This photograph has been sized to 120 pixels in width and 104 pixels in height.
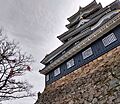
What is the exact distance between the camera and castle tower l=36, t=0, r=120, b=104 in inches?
541

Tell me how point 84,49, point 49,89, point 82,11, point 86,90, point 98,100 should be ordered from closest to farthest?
1. point 98,100
2. point 86,90
3. point 84,49
4. point 49,89
5. point 82,11

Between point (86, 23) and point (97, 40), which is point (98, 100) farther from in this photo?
point (86, 23)

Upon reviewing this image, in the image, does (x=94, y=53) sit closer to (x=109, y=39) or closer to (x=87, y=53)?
(x=87, y=53)

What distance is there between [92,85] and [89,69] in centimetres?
250

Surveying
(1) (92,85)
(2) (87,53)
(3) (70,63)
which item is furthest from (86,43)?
(1) (92,85)

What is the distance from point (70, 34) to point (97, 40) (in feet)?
23.4

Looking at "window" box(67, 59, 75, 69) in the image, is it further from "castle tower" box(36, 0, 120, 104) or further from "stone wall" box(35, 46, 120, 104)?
"stone wall" box(35, 46, 120, 104)

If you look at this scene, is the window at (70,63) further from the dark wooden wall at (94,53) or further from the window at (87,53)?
the window at (87,53)

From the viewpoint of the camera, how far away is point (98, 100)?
519 inches

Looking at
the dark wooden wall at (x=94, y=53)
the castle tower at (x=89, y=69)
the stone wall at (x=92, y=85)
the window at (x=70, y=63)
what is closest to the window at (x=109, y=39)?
the castle tower at (x=89, y=69)

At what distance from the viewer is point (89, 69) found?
17.1 m

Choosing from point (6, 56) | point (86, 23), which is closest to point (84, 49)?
point (86, 23)

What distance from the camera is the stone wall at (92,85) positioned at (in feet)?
42.9

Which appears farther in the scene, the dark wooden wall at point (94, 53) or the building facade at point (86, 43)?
the building facade at point (86, 43)
